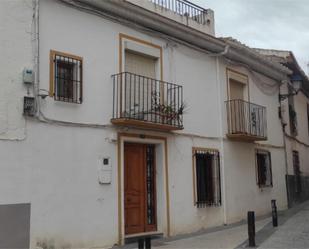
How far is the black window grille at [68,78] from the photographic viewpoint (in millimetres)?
8438

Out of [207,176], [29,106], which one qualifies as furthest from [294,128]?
[29,106]

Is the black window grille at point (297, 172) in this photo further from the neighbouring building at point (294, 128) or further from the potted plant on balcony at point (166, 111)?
the potted plant on balcony at point (166, 111)

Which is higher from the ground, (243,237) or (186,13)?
(186,13)

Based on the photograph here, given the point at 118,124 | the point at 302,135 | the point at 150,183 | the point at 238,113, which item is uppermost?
the point at 302,135

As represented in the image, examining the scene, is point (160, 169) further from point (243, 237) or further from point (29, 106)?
point (29, 106)

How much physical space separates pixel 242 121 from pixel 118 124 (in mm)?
4813

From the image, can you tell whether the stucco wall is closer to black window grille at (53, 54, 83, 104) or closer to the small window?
black window grille at (53, 54, 83, 104)

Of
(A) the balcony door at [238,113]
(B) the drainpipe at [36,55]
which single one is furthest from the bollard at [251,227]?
(A) the balcony door at [238,113]

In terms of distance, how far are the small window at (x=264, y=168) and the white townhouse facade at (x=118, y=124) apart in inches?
24.4

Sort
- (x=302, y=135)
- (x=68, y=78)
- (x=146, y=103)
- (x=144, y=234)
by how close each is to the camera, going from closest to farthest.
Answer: (x=68, y=78) → (x=144, y=234) → (x=146, y=103) → (x=302, y=135)

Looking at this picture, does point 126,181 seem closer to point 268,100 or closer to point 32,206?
point 32,206

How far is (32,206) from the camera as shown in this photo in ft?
25.0

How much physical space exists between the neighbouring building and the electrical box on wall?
27.2 ft

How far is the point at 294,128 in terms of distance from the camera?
18.1m
